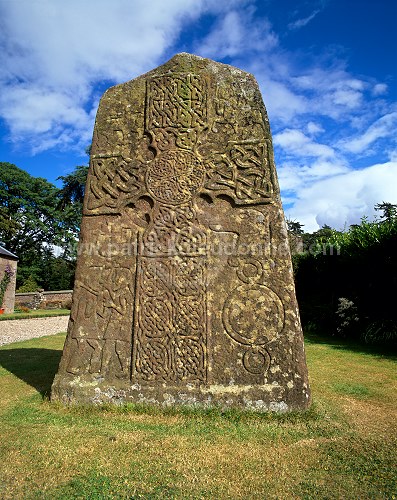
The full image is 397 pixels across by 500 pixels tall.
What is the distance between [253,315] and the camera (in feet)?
12.4

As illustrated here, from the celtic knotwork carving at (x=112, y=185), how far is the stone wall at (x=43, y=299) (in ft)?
78.7

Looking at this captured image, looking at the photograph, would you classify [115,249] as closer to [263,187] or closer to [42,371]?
[263,187]

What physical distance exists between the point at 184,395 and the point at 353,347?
19.7 feet

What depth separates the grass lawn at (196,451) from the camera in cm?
230

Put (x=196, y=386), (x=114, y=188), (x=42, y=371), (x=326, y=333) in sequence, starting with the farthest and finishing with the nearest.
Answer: (x=326, y=333)
(x=42, y=371)
(x=114, y=188)
(x=196, y=386)

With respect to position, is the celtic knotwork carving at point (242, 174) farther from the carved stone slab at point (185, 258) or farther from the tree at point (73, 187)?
the tree at point (73, 187)

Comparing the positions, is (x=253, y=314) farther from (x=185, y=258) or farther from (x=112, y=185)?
(x=112, y=185)

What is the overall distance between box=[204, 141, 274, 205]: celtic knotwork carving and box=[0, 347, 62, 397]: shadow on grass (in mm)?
3274

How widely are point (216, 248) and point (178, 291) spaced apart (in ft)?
2.17

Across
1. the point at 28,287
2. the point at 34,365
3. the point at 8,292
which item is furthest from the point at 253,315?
the point at 28,287

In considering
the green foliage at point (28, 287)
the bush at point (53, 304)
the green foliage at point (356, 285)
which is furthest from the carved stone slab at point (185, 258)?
the green foliage at point (28, 287)

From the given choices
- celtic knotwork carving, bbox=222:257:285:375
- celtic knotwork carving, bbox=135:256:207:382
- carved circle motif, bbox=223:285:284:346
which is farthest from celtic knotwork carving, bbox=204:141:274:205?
carved circle motif, bbox=223:285:284:346

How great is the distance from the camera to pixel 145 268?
4078 mm

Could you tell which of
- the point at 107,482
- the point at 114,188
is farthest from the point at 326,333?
the point at 107,482
